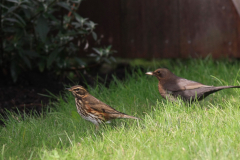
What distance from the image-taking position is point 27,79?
22.3 feet

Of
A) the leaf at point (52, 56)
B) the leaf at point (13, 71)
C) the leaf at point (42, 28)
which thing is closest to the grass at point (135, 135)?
the leaf at point (52, 56)

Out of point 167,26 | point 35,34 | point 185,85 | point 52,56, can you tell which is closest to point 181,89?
point 185,85

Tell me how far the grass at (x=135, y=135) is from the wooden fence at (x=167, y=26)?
2.78m

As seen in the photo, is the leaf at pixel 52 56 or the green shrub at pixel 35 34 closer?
the green shrub at pixel 35 34

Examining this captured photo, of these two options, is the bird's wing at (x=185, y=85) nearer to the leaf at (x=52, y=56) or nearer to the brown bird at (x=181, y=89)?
the brown bird at (x=181, y=89)

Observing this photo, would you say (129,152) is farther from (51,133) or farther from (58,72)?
(58,72)

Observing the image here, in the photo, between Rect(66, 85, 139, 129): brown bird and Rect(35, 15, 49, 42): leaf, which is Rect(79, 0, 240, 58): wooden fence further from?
Rect(66, 85, 139, 129): brown bird

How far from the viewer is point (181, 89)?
182 inches

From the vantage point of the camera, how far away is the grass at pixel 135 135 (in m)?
3.06

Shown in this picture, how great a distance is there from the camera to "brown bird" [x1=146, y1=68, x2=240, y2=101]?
4465 mm

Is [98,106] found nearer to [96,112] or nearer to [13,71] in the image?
[96,112]

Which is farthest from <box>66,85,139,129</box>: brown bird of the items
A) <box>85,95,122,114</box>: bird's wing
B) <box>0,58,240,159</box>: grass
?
<box>0,58,240,159</box>: grass

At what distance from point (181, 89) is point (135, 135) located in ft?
4.46

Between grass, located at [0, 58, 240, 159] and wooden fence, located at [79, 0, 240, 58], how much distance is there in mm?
2779
